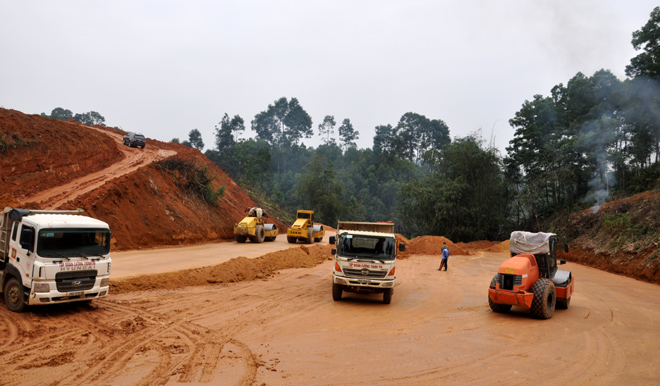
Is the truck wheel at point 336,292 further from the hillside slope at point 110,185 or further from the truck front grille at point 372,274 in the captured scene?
the hillside slope at point 110,185

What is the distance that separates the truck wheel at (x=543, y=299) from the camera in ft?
39.4

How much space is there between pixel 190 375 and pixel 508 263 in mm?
9281

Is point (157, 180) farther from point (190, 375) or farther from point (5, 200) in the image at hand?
point (190, 375)

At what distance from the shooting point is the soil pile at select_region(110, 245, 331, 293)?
48.5 feet

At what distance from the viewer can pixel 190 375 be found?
717cm

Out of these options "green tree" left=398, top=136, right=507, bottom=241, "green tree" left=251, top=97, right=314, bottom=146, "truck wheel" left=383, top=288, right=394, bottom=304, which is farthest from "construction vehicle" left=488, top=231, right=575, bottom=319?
"green tree" left=251, top=97, right=314, bottom=146

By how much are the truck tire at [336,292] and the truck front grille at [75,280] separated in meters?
7.05

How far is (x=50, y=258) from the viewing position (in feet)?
33.6

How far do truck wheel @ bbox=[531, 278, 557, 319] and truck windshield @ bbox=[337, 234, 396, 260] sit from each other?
426 centimetres

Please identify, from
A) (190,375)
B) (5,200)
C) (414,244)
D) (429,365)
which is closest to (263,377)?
(190,375)

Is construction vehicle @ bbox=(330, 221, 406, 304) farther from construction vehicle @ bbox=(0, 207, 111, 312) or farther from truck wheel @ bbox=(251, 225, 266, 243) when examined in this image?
truck wheel @ bbox=(251, 225, 266, 243)

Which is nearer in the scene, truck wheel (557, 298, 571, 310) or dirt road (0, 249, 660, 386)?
dirt road (0, 249, 660, 386)

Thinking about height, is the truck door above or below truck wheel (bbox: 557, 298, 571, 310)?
above

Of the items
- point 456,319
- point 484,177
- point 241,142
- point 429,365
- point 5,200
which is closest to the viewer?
point 429,365
